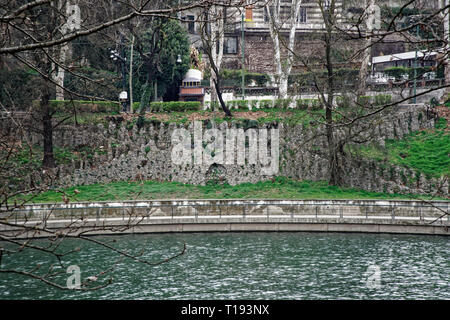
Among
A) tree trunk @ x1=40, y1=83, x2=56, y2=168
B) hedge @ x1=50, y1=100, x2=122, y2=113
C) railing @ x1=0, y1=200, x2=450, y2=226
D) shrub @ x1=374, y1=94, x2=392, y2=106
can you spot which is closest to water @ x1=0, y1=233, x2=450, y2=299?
railing @ x1=0, y1=200, x2=450, y2=226

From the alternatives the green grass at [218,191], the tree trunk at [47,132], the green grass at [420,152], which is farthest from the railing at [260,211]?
the tree trunk at [47,132]

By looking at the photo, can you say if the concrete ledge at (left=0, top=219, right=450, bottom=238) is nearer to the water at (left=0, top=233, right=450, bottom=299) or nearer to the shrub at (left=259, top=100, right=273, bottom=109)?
the water at (left=0, top=233, right=450, bottom=299)

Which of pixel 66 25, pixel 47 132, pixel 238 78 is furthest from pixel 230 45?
pixel 66 25

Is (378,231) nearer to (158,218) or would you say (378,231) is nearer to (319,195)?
(319,195)

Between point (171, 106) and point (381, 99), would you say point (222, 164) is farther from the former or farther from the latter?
point (381, 99)

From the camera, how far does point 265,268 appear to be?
72.3 feet

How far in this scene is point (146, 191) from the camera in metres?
34.8

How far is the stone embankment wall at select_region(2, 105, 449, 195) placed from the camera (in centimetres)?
3541

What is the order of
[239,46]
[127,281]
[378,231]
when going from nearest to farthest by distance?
[127,281] < [378,231] < [239,46]

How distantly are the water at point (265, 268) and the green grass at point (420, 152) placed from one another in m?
9.02

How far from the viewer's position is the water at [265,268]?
746 inches

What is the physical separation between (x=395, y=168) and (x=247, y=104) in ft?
40.7

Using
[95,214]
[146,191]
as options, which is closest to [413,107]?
[146,191]

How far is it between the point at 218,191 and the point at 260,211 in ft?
21.6
